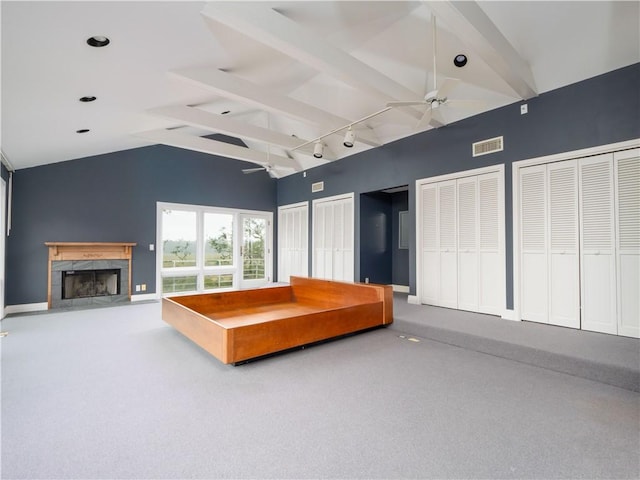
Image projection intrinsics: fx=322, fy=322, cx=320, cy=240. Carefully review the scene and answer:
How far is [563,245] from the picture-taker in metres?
4.11

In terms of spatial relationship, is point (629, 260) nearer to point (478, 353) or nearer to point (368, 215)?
point (478, 353)

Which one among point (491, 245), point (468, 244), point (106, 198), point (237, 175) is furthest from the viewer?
point (237, 175)

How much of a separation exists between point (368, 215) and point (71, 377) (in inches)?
224

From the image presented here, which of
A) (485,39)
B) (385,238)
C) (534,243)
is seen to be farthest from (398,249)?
(485,39)

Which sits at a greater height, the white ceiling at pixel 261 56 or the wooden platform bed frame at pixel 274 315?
the white ceiling at pixel 261 56

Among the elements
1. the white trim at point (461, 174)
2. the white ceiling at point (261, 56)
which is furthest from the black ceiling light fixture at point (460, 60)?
the white trim at point (461, 174)

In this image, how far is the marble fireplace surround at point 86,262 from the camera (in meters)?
6.01

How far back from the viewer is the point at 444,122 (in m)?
5.34

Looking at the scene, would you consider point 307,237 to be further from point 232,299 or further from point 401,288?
point 232,299

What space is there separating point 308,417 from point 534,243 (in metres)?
3.85

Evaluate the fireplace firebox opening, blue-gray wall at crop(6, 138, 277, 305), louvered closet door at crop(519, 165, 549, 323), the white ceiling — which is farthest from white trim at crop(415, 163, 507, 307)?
the fireplace firebox opening

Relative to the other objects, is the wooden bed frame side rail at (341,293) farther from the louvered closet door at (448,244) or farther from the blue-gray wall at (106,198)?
the blue-gray wall at (106,198)

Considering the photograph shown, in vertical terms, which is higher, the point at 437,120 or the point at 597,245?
the point at 437,120

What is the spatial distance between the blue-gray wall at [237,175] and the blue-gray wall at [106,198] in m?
0.02
